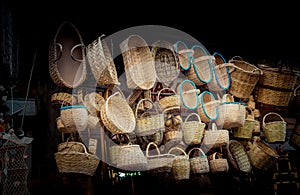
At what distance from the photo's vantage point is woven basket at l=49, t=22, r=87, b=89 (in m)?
2.97

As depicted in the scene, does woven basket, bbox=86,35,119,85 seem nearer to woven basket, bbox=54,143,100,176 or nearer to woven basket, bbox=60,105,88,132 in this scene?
woven basket, bbox=60,105,88,132

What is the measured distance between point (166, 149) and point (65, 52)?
148 cm

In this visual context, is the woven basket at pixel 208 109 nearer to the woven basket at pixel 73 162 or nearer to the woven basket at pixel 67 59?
the woven basket at pixel 67 59

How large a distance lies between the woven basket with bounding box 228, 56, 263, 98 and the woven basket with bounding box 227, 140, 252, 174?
617mm

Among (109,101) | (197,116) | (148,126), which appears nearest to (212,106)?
(197,116)

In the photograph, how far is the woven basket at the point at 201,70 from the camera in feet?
12.8

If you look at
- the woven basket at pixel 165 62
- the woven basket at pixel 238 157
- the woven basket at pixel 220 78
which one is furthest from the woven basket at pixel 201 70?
the woven basket at pixel 238 157

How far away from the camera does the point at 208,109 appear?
3.97 meters

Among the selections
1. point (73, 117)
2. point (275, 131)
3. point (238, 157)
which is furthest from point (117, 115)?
point (275, 131)

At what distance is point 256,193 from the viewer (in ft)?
14.5

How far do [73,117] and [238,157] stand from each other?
220cm

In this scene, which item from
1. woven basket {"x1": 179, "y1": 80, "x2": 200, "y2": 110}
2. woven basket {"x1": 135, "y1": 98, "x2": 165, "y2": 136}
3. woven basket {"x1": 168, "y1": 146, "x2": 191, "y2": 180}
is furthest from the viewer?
woven basket {"x1": 179, "y1": 80, "x2": 200, "y2": 110}

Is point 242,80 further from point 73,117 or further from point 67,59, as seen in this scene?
point 73,117

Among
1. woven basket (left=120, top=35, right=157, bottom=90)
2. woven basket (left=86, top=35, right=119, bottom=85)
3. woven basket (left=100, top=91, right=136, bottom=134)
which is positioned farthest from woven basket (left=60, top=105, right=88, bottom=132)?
woven basket (left=120, top=35, right=157, bottom=90)
